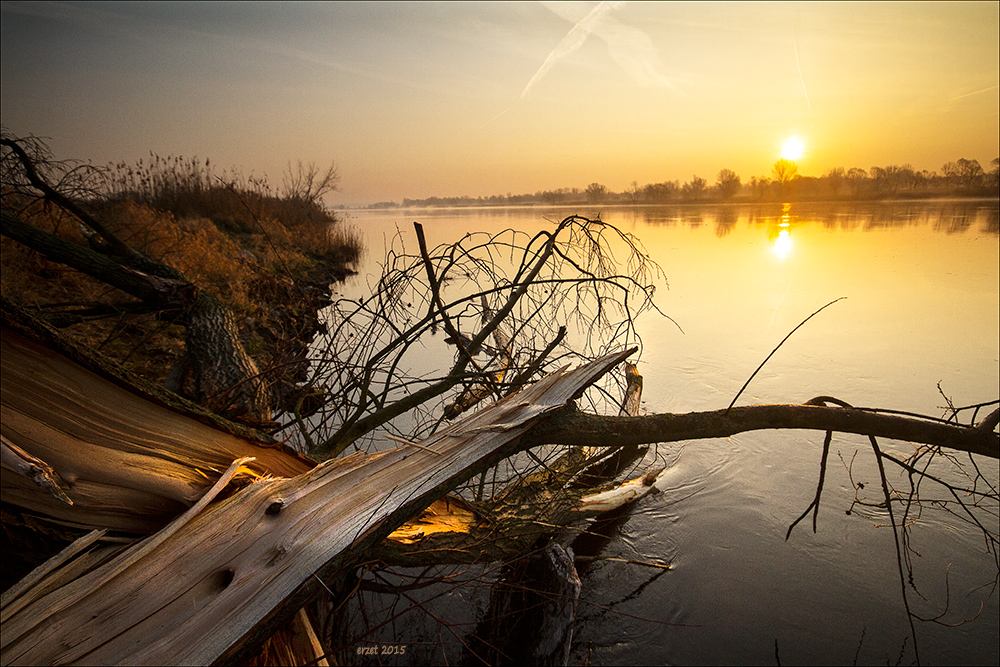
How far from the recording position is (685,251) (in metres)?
13.0

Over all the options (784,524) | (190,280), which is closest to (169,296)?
(190,280)

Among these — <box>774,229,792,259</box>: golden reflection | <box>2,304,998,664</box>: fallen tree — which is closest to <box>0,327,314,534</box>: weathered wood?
<box>2,304,998,664</box>: fallen tree

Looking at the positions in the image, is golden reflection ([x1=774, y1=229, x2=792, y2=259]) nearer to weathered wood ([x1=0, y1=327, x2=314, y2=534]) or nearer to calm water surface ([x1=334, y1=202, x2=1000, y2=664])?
calm water surface ([x1=334, y1=202, x2=1000, y2=664])

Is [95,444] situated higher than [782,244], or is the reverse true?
[95,444]

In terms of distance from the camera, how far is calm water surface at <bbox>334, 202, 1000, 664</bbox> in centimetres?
251

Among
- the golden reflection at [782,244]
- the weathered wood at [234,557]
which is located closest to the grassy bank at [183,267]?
the weathered wood at [234,557]

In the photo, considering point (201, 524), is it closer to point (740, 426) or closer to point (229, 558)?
point (229, 558)

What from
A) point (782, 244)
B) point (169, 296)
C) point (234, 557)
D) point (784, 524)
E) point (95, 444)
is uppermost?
point (169, 296)

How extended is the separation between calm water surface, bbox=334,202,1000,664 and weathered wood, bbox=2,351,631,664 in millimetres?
831

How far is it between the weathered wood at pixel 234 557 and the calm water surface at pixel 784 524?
83cm

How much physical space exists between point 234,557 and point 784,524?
11.0 feet

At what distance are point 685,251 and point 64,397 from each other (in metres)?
13.3

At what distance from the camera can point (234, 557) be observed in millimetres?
1340

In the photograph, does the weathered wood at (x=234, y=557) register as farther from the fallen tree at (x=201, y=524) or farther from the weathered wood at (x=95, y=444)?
the weathered wood at (x=95, y=444)
